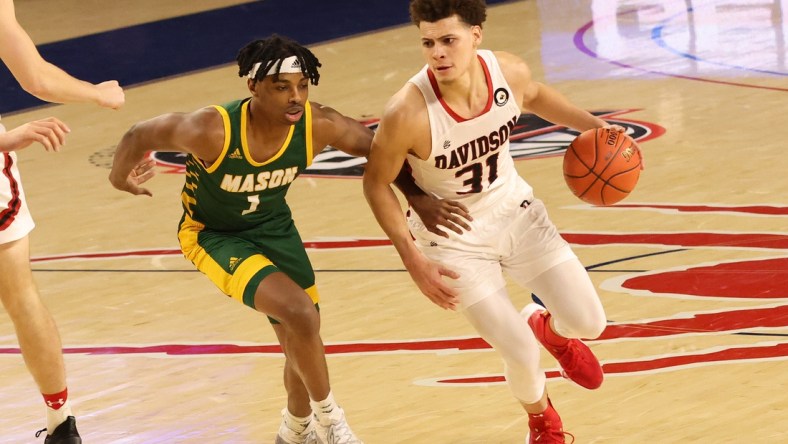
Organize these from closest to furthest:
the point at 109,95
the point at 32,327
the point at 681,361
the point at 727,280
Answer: the point at 109,95 < the point at 32,327 < the point at 681,361 < the point at 727,280

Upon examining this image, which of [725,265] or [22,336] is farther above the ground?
[22,336]

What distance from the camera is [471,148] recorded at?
4.71 meters

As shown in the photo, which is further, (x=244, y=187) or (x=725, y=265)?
(x=725, y=265)

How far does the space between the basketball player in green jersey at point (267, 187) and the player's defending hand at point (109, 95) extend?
0.38 m

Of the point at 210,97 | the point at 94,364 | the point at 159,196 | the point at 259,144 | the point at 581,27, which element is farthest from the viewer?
the point at 581,27

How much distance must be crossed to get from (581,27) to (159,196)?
254 inches

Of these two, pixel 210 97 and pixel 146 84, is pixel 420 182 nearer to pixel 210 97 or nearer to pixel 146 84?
pixel 210 97

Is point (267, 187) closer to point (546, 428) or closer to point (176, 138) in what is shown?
point (176, 138)

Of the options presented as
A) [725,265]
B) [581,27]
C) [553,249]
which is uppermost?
[553,249]

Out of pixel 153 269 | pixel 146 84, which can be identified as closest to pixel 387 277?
pixel 153 269

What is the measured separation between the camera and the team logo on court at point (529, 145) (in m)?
9.45

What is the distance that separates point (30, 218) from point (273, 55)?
107cm

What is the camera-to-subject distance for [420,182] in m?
4.85

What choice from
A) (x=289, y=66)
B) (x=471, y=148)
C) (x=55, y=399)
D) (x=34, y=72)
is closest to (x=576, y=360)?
(x=471, y=148)
